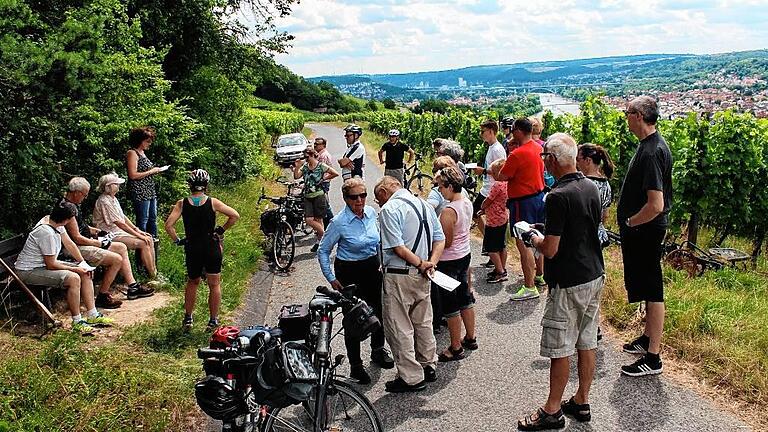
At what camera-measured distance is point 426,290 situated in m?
5.43

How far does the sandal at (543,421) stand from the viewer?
4645mm

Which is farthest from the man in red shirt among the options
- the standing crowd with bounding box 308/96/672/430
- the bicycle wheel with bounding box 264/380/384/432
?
the bicycle wheel with bounding box 264/380/384/432

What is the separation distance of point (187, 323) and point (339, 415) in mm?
3395

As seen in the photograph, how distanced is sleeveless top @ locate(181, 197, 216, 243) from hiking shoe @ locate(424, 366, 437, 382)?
2.68 m

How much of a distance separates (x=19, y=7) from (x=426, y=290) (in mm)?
4273

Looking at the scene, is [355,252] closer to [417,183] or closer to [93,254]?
[93,254]

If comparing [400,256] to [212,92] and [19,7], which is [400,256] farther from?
[212,92]

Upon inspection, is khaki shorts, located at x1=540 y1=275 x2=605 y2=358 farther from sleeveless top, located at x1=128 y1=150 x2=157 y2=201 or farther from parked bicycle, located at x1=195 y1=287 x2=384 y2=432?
sleeveless top, located at x1=128 y1=150 x2=157 y2=201

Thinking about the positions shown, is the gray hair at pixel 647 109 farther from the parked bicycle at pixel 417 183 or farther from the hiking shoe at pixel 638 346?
the parked bicycle at pixel 417 183

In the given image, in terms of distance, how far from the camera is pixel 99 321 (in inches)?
266

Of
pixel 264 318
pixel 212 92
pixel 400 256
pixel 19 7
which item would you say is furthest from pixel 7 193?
pixel 212 92

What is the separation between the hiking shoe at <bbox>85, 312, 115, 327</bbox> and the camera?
22.0 feet

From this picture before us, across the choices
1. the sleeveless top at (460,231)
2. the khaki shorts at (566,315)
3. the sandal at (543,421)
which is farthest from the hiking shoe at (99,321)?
the khaki shorts at (566,315)

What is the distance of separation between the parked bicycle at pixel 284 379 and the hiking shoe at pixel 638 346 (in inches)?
121
